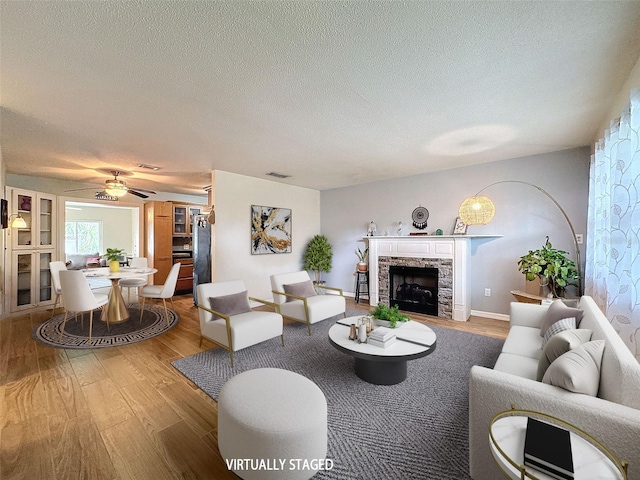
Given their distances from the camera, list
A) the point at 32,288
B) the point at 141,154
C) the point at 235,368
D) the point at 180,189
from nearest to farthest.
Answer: the point at 235,368
the point at 141,154
the point at 32,288
the point at 180,189

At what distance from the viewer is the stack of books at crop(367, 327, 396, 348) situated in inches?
95.8

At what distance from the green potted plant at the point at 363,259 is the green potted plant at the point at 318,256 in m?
0.73

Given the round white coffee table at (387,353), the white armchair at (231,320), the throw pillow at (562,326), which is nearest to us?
the throw pillow at (562,326)

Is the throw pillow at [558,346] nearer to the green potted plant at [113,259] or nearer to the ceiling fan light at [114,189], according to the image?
the green potted plant at [113,259]

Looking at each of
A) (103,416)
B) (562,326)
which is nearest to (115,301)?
(103,416)

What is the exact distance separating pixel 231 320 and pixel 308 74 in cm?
259

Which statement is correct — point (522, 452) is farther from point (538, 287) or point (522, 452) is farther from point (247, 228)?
point (247, 228)

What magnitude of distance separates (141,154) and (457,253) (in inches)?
197

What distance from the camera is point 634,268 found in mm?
1656

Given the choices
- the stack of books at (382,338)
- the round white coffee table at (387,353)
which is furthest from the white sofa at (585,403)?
the stack of books at (382,338)

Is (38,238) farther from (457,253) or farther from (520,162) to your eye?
(520,162)

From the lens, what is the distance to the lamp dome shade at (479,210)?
11.9 ft

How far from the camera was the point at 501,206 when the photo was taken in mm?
4312

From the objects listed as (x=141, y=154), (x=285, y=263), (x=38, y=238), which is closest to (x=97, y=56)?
(x=141, y=154)
